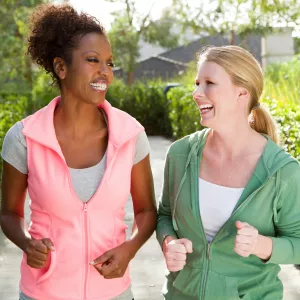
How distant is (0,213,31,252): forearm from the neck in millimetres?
377

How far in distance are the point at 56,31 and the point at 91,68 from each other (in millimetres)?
226

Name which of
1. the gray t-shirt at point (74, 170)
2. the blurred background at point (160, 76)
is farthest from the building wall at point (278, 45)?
the gray t-shirt at point (74, 170)

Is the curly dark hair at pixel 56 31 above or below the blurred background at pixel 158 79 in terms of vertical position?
above

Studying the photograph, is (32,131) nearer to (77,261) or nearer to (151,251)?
(77,261)

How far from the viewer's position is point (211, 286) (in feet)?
8.47

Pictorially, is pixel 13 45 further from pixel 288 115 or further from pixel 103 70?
pixel 103 70

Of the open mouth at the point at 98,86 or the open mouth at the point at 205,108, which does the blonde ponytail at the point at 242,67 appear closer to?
the open mouth at the point at 205,108

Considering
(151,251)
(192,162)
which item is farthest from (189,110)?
(192,162)

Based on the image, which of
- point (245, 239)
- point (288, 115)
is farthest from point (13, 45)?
point (245, 239)

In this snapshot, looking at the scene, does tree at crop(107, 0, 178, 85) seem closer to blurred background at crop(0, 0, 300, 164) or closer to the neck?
blurred background at crop(0, 0, 300, 164)

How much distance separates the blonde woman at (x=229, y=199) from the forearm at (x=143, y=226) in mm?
51

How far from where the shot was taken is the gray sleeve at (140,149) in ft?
9.05

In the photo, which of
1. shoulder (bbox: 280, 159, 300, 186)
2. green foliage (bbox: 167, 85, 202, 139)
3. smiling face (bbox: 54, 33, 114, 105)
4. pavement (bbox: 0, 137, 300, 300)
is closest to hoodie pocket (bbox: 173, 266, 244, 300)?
shoulder (bbox: 280, 159, 300, 186)

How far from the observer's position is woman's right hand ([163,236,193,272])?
247 cm
